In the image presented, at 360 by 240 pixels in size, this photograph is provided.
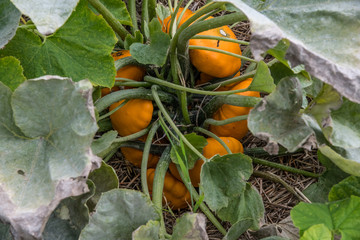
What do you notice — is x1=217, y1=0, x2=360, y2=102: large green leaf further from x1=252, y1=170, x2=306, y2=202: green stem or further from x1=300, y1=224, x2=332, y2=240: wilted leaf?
x1=252, y1=170, x2=306, y2=202: green stem

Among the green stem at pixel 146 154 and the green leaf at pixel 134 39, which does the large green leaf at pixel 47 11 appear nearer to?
the green leaf at pixel 134 39

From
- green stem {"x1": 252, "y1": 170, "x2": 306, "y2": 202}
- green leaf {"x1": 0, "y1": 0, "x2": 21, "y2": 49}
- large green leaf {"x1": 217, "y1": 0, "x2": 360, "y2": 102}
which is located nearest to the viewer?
large green leaf {"x1": 217, "y1": 0, "x2": 360, "y2": 102}

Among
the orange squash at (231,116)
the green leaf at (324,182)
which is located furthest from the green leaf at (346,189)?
the orange squash at (231,116)

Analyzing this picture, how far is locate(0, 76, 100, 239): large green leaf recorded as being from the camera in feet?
2.48

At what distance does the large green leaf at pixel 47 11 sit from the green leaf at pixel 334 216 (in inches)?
23.6

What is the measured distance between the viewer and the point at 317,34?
2.71ft

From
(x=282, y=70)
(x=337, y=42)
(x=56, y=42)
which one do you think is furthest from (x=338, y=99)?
(x=56, y=42)

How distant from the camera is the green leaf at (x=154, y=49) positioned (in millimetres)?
1069

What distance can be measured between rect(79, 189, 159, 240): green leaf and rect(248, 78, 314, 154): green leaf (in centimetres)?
27

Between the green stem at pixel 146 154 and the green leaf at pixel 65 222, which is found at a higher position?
the green leaf at pixel 65 222

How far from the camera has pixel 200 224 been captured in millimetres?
816

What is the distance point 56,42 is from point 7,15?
12cm

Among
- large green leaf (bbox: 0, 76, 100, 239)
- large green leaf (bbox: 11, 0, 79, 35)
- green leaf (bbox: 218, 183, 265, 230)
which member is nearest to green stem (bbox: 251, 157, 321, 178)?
green leaf (bbox: 218, 183, 265, 230)

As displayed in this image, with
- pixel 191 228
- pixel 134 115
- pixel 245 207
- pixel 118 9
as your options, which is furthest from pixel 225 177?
pixel 118 9
